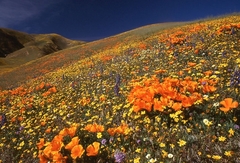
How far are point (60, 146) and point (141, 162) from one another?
143 cm

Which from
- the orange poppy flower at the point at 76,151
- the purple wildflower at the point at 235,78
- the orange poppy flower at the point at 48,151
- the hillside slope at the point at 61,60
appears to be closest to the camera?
the orange poppy flower at the point at 76,151

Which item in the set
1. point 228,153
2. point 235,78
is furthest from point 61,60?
point 228,153

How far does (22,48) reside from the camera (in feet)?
403

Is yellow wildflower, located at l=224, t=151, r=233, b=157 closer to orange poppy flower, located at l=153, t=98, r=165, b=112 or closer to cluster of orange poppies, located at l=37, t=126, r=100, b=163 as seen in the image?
orange poppy flower, located at l=153, t=98, r=165, b=112

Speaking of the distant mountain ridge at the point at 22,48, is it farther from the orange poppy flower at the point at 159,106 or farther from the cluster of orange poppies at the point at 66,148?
the orange poppy flower at the point at 159,106

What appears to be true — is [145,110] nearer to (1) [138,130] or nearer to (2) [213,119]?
(1) [138,130]

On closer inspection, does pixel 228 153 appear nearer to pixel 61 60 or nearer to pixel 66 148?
pixel 66 148

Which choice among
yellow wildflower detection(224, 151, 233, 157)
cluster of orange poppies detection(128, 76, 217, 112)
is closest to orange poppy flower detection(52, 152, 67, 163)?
cluster of orange poppies detection(128, 76, 217, 112)

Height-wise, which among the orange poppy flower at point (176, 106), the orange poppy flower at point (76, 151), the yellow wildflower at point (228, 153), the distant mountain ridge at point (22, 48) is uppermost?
the orange poppy flower at point (76, 151)

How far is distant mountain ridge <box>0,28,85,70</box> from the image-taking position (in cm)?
9698

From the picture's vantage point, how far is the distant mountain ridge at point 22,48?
96981mm

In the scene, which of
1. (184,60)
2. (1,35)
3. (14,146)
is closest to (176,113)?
(14,146)

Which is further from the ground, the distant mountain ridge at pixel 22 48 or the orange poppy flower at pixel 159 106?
the orange poppy flower at pixel 159 106

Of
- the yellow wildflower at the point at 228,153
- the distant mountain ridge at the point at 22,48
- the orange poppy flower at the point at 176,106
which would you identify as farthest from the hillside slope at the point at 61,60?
the distant mountain ridge at the point at 22,48
